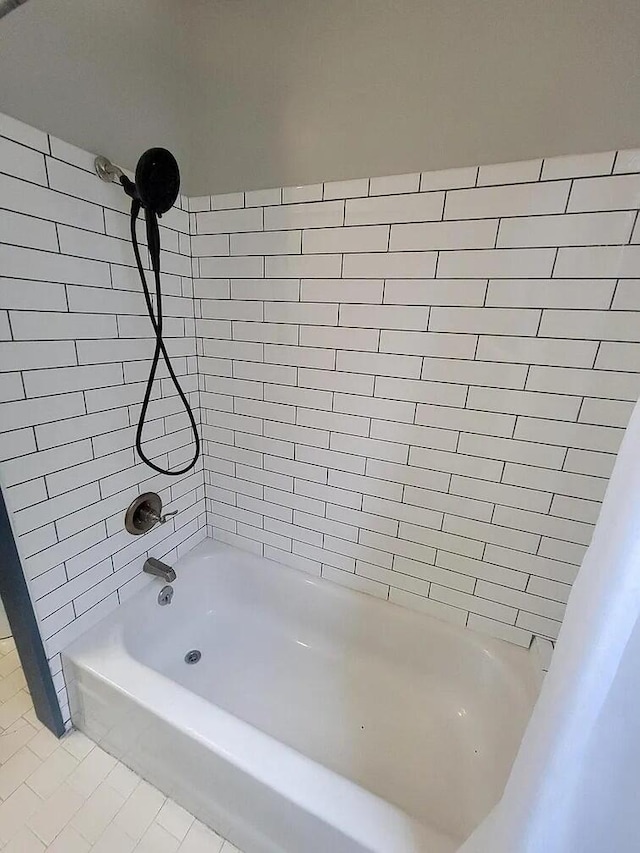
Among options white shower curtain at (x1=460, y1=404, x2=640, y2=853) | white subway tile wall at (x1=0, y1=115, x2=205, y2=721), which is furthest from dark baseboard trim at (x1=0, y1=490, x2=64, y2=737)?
white shower curtain at (x1=460, y1=404, x2=640, y2=853)

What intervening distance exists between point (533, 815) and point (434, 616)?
773 millimetres

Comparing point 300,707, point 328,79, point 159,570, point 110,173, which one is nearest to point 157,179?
point 110,173

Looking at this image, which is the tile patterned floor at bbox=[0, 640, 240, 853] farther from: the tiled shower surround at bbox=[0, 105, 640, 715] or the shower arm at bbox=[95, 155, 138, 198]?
the shower arm at bbox=[95, 155, 138, 198]

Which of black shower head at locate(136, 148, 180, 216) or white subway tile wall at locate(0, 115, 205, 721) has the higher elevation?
black shower head at locate(136, 148, 180, 216)

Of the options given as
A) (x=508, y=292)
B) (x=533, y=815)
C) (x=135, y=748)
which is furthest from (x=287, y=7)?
(x=135, y=748)

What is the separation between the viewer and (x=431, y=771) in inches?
45.4

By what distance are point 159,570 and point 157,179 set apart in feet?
4.23

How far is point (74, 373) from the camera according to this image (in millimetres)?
1045

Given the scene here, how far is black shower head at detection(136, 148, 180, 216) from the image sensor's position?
97cm

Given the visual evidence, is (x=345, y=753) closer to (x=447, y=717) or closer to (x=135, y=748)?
(x=447, y=717)

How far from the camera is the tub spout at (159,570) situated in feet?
4.51

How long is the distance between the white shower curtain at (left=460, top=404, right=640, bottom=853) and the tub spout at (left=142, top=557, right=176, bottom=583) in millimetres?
1162

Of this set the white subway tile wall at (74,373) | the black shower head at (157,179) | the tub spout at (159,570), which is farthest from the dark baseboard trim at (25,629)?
the black shower head at (157,179)

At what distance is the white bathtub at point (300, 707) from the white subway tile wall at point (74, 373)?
8.7 inches
